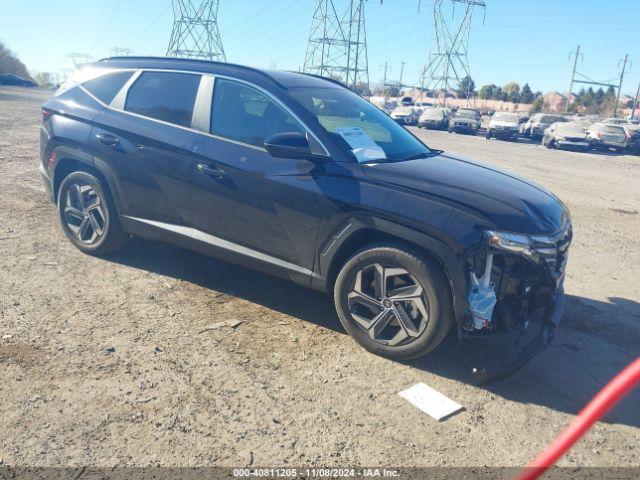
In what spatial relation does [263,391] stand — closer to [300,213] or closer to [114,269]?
[300,213]

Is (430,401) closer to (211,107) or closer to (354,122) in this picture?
(354,122)

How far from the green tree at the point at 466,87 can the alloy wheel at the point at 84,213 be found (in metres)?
66.0

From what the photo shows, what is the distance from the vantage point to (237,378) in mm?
3350

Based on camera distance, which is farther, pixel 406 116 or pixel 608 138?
pixel 406 116

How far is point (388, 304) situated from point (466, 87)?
80288mm

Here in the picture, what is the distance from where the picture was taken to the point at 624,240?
745 centimetres

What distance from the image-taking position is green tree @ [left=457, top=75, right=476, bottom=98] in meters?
69.1

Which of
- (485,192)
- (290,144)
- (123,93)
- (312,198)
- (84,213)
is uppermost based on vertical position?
(123,93)

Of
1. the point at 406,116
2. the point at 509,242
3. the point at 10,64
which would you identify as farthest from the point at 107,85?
the point at 10,64

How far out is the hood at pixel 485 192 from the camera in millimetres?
3434

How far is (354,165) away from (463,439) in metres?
1.89

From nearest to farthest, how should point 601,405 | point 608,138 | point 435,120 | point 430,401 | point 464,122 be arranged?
point 601,405 → point 430,401 → point 608,138 → point 464,122 → point 435,120

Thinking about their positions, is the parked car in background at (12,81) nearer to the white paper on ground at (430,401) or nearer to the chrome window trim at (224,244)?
the chrome window trim at (224,244)

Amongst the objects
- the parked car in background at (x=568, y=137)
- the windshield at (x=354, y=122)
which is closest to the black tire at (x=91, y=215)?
the windshield at (x=354, y=122)
